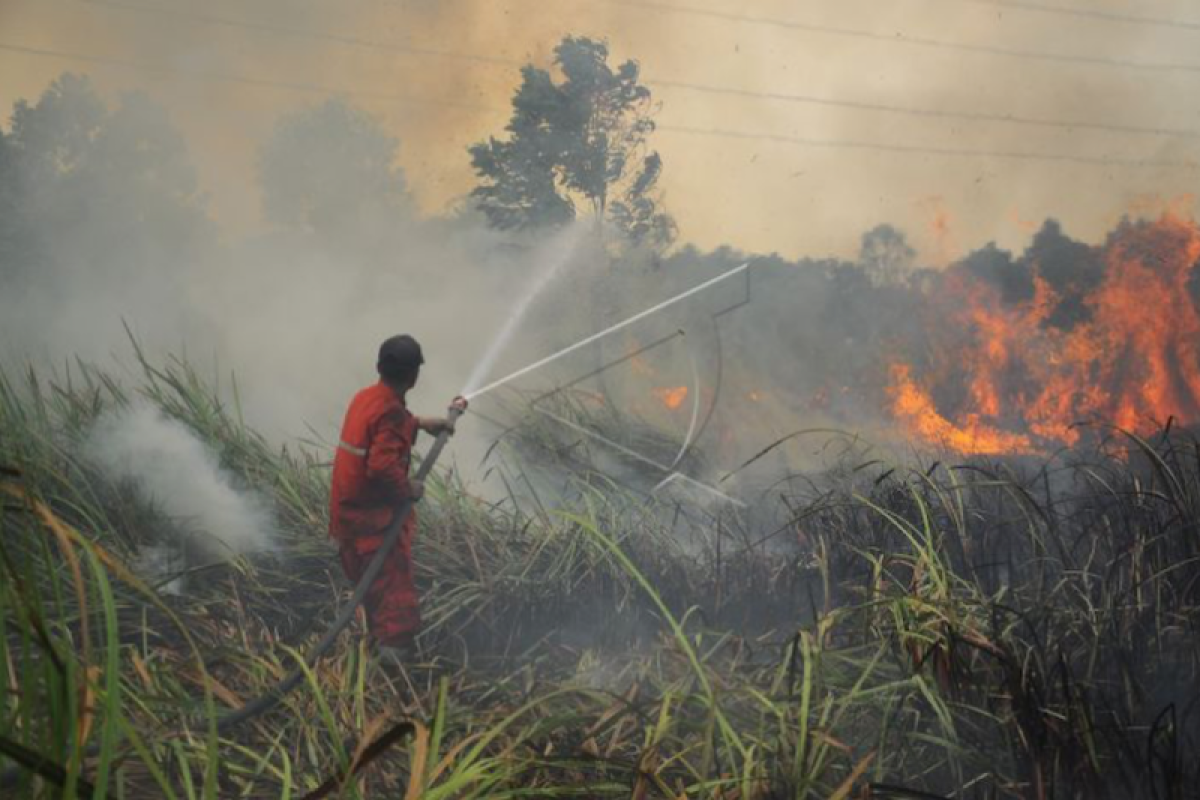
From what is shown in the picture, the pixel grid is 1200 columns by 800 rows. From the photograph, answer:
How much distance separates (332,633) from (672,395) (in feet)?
35.5

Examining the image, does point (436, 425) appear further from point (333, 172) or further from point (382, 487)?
point (333, 172)

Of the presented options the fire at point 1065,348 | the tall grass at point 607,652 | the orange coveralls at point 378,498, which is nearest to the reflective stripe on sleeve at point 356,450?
the orange coveralls at point 378,498

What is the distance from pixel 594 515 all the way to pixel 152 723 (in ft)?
9.67

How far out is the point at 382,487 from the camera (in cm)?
481

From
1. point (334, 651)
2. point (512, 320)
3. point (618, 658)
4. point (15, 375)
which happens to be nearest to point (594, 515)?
point (618, 658)

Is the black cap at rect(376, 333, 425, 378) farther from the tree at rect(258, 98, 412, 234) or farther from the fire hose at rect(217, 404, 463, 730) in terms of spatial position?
the tree at rect(258, 98, 412, 234)

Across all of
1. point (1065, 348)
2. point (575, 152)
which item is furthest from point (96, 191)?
point (1065, 348)

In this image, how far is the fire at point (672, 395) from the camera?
14.5m

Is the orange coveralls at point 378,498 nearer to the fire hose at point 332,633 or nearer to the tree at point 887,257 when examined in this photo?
the fire hose at point 332,633

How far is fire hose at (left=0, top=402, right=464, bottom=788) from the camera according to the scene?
3388 mm

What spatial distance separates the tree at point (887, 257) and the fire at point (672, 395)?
4.77m

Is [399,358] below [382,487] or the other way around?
the other way around

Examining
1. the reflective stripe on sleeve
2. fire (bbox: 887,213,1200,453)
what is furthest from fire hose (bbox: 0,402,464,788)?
fire (bbox: 887,213,1200,453)

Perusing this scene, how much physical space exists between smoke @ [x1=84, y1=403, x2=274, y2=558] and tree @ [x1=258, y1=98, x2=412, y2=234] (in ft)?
18.8
